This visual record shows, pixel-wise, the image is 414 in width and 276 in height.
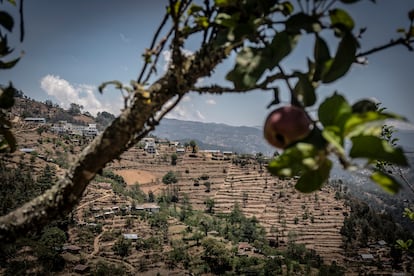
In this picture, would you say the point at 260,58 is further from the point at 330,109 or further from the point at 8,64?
the point at 8,64

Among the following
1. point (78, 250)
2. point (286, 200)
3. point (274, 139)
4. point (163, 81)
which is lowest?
point (78, 250)

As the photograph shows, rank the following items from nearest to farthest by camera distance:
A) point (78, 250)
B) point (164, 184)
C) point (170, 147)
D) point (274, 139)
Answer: point (274, 139), point (78, 250), point (164, 184), point (170, 147)

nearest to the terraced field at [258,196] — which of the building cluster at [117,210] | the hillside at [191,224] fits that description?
the hillside at [191,224]

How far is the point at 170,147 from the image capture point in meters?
61.3

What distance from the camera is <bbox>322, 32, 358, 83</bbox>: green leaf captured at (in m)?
0.52

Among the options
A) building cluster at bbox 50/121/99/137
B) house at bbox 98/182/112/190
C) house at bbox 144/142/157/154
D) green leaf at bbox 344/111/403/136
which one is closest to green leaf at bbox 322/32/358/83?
green leaf at bbox 344/111/403/136

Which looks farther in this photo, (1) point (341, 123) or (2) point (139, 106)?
(2) point (139, 106)

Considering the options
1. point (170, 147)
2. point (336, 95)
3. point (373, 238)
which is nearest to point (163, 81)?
point (336, 95)

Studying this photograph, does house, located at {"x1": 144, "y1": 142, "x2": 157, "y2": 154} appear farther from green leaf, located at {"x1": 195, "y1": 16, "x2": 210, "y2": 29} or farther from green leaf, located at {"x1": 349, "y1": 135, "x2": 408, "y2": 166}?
green leaf, located at {"x1": 349, "y1": 135, "x2": 408, "y2": 166}

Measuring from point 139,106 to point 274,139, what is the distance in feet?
0.85

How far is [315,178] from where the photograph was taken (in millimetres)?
508

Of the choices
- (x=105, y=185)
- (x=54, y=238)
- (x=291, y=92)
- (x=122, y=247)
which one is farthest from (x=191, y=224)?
(x=291, y=92)

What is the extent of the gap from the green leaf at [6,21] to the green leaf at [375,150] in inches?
32.3

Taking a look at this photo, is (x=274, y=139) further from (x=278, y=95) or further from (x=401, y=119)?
(x=401, y=119)
